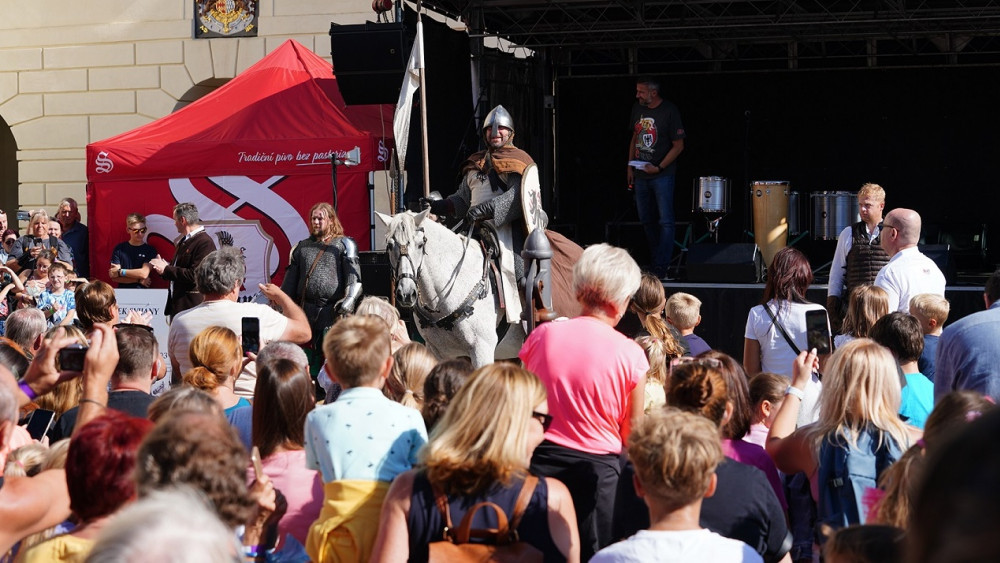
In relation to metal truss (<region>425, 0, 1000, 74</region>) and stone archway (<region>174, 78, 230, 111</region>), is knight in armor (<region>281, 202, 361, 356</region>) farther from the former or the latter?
stone archway (<region>174, 78, 230, 111</region>)

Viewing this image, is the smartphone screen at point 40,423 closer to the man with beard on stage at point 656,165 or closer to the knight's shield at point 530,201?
the knight's shield at point 530,201

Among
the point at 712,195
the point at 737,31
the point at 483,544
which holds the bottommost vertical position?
the point at 483,544

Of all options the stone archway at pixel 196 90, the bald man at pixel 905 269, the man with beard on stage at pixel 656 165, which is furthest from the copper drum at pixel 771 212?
the stone archway at pixel 196 90

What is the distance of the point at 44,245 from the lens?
11.0 meters

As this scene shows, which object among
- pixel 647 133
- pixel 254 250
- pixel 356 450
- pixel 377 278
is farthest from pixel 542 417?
pixel 647 133

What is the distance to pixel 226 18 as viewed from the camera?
15219 mm

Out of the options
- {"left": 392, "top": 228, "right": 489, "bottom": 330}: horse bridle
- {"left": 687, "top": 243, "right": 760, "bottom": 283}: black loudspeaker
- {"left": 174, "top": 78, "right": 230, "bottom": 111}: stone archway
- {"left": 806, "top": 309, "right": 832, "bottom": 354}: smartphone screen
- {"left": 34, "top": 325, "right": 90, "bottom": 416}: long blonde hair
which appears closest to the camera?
{"left": 806, "top": 309, "right": 832, "bottom": 354}: smartphone screen

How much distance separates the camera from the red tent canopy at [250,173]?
10758 mm

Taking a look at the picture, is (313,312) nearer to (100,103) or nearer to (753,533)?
(753,533)

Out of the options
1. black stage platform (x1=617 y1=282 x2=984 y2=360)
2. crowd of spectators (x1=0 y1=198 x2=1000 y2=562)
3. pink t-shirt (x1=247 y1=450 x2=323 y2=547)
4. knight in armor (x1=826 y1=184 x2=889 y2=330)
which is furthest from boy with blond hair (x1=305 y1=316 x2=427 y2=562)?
black stage platform (x1=617 y1=282 x2=984 y2=360)

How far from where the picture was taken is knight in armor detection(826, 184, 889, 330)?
7.79m

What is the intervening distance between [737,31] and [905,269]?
7.23 meters

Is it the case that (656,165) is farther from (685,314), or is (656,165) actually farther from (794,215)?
(685,314)

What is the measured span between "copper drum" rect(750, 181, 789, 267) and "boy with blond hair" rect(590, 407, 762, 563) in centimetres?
977
